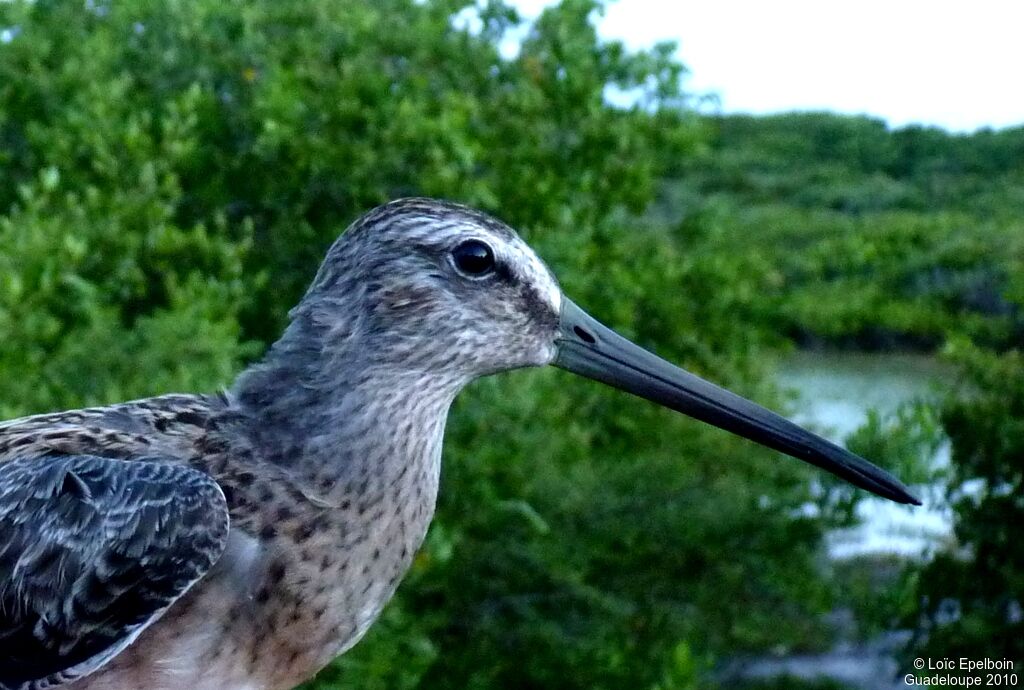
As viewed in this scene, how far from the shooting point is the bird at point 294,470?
182 centimetres

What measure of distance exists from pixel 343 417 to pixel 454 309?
0.26 meters

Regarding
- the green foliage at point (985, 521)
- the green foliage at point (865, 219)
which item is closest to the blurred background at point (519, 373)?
the green foliage at point (985, 521)

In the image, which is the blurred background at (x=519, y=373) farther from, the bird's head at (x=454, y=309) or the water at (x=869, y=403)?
the bird's head at (x=454, y=309)

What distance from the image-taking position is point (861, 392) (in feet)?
29.1

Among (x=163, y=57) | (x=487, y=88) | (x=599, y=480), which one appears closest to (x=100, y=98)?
(x=163, y=57)

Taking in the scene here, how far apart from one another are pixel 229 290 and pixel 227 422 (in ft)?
8.24

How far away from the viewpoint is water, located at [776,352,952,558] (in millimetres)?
5957

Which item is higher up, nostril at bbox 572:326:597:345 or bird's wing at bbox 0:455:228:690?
nostril at bbox 572:326:597:345

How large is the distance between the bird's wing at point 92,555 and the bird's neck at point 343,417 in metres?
0.15

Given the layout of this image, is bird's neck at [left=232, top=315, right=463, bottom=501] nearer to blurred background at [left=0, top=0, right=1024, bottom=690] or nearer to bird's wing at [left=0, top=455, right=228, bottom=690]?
bird's wing at [left=0, top=455, right=228, bottom=690]

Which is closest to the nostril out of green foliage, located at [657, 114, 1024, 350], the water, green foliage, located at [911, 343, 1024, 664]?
the water

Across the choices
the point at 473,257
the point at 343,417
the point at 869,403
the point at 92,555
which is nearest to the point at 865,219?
the point at 869,403

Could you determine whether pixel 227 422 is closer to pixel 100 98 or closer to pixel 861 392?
pixel 100 98

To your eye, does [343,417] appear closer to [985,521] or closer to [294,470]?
[294,470]
